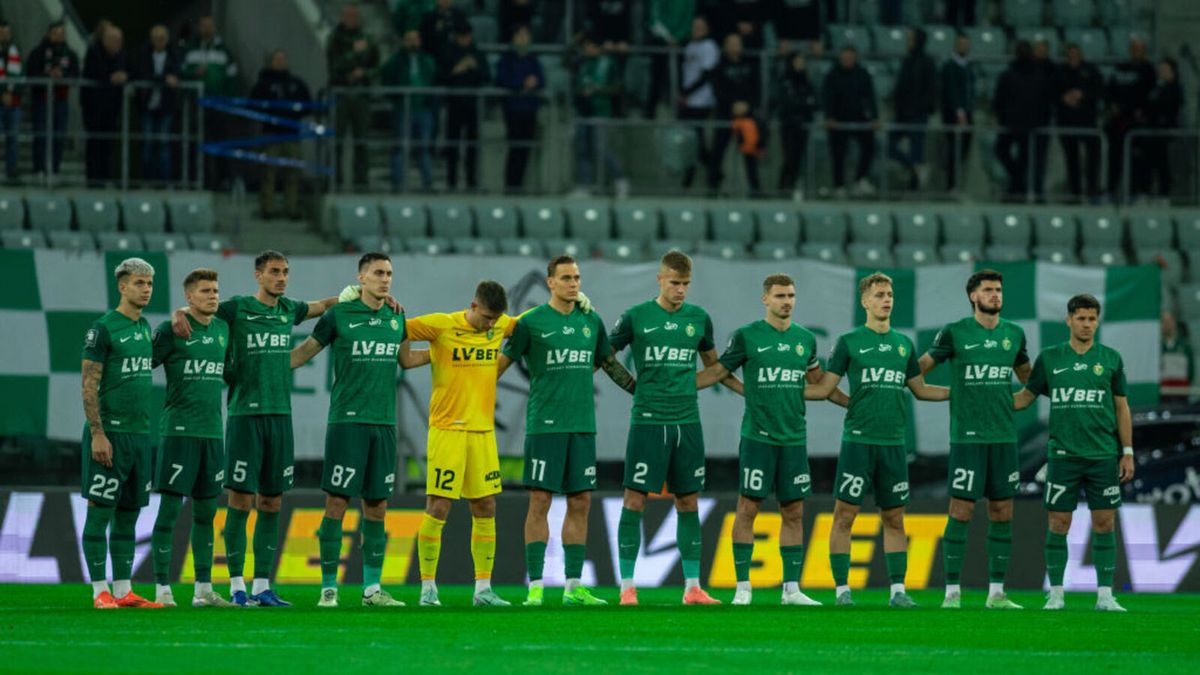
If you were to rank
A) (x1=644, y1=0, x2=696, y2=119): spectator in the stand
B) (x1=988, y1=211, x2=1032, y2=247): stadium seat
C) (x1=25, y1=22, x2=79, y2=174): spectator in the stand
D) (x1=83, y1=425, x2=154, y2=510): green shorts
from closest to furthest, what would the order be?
(x1=83, y1=425, x2=154, y2=510): green shorts → (x1=25, y1=22, x2=79, y2=174): spectator in the stand → (x1=988, y1=211, x2=1032, y2=247): stadium seat → (x1=644, y1=0, x2=696, y2=119): spectator in the stand

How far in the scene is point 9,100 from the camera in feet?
74.5

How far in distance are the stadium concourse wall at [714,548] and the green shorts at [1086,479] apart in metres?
2.88

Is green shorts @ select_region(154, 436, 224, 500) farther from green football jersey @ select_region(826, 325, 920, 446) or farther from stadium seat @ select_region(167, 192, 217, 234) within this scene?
stadium seat @ select_region(167, 192, 217, 234)

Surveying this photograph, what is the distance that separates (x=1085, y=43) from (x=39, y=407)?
16056 mm

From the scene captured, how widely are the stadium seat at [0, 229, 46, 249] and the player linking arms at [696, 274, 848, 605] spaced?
9.79 m

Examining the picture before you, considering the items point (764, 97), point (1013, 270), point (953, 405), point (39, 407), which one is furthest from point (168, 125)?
point (953, 405)

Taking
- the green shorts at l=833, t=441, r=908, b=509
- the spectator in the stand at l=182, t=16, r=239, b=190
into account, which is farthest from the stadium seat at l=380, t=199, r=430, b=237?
the green shorts at l=833, t=441, r=908, b=509

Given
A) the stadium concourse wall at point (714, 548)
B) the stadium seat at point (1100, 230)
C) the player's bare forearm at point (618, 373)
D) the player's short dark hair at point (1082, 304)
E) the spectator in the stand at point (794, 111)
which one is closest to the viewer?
the player's bare forearm at point (618, 373)

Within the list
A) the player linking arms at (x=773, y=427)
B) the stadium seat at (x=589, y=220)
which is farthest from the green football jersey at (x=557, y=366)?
the stadium seat at (x=589, y=220)

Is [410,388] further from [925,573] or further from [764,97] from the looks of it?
[764,97]

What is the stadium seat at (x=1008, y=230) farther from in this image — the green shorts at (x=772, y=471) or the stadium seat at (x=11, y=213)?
the stadium seat at (x=11, y=213)

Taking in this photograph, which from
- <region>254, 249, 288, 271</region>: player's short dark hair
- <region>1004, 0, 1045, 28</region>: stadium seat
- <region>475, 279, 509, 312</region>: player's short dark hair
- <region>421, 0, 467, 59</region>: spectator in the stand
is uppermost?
<region>1004, 0, 1045, 28</region>: stadium seat

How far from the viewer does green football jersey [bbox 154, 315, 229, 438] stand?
13945 mm

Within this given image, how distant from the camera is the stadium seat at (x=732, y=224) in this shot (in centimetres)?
2402
